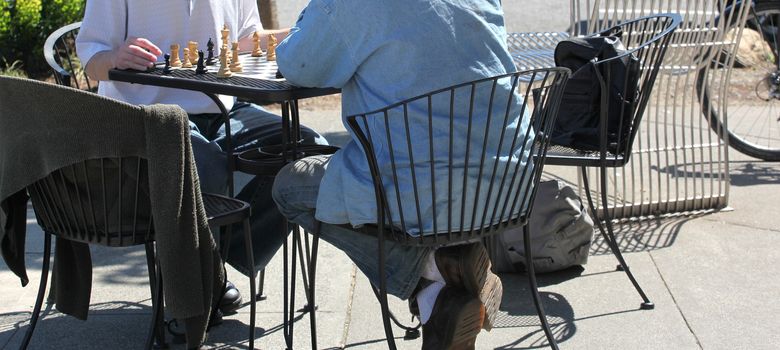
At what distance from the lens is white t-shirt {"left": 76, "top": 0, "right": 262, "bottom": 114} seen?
150 inches

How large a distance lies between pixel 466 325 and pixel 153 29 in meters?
1.82

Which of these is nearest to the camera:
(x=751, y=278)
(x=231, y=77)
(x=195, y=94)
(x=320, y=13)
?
(x=320, y=13)

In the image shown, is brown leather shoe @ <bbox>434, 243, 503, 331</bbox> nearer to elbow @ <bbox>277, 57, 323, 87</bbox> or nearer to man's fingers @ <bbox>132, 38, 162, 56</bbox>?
elbow @ <bbox>277, 57, 323, 87</bbox>

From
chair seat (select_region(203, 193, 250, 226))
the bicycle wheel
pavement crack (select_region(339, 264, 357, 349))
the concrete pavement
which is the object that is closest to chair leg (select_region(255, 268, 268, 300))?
the concrete pavement

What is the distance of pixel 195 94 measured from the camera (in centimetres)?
399

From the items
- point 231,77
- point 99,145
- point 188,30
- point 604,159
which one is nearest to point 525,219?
point 604,159

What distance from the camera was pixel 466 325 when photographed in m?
2.94

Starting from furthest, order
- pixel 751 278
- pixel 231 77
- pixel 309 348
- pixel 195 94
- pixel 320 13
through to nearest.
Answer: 1. pixel 751 278
2. pixel 195 94
3. pixel 309 348
4. pixel 231 77
5. pixel 320 13

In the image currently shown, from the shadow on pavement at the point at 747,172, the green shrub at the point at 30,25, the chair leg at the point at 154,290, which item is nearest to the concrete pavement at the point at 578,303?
the chair leg at the point at 154,290

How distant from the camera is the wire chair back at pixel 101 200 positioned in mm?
2936

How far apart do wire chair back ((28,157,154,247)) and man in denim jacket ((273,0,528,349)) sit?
441mm

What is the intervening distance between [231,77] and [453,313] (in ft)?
3.66

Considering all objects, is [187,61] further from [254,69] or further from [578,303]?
[578,303]

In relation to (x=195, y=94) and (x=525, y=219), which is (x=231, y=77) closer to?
(x=195, y=94)
